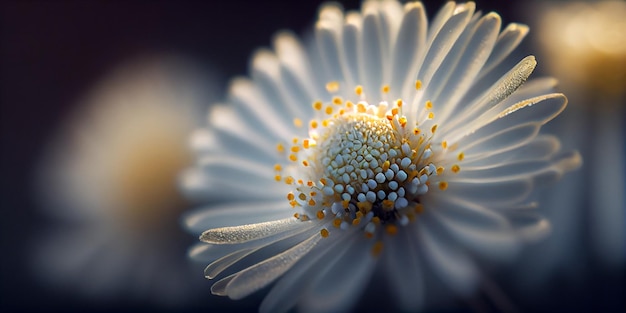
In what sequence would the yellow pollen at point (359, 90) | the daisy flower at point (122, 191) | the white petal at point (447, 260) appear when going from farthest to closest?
the daisy flower at point (122, 191), the yellow pollen at point (359, 90), the white petal at point (447, 260)

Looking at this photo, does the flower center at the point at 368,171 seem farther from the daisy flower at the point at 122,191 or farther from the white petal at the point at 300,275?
the daisy flower at the point at 122,191

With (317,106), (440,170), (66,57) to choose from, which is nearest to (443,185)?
(440,170)

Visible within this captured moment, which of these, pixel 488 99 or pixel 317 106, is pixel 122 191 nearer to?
pixel 317 106

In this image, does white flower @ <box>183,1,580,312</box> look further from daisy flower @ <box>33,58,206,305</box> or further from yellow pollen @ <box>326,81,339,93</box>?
daisy flower @ <box>33,58,206,305</box>

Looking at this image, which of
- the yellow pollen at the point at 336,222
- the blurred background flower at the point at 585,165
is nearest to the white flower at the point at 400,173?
the yellow pollen at the point at 336,222

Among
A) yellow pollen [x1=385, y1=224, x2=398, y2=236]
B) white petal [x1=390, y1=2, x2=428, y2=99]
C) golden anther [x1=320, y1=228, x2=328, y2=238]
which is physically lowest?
yellow pollen [x1=385, y1=224, x2=398, y2=236]

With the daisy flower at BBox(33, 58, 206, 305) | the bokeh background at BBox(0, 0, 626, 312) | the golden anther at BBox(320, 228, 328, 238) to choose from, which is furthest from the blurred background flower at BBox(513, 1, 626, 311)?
the daisy flower at BBox(33, 58, 206, 305)

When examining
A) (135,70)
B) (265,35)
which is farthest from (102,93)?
(265,35)

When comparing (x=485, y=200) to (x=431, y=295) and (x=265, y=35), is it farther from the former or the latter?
(x=265, y=35)
